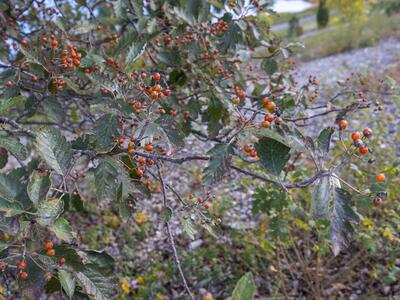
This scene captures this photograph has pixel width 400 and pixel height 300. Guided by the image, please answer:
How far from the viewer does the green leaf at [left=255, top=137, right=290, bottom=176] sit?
101 centimetres

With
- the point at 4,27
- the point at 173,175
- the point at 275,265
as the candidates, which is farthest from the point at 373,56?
the point at 4,27

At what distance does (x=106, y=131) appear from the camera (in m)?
1.08

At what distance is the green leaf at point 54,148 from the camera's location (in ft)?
3.36

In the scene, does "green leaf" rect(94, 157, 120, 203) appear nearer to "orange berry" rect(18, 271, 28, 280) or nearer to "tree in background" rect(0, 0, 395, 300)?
"tree in background" rect(0, 0, 395, 300)

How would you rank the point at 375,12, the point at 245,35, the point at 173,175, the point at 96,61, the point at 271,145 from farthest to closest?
the point at 375,12 < the point at 173,175 < the point at 245,35 < the point at 96,61 < the point at 271,145

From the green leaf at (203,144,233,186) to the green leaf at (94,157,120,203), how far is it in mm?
247

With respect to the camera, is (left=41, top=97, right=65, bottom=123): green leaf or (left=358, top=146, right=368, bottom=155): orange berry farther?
(left=41, top=97, right=65, bottom=123): green leaf

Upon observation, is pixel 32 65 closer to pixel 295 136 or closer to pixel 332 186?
pixel 295 136

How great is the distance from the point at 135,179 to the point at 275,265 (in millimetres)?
1546

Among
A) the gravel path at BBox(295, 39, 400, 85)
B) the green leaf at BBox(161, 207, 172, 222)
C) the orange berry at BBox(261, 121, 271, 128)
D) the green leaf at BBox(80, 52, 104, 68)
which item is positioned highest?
the green leaf at BBox(80, 52, 104, 68)

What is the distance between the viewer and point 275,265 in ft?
7.98

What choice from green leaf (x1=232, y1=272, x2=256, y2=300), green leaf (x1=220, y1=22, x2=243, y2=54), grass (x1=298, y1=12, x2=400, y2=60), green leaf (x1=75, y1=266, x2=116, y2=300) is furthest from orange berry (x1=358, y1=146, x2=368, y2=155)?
grass (x1=298, y1=12, x2=400, y2=60)

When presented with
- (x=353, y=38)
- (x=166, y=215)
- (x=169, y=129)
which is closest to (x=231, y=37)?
(x=169, y=129)

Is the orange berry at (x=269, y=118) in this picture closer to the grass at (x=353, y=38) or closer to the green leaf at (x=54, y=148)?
the green leaf at (x=54, y=148)
